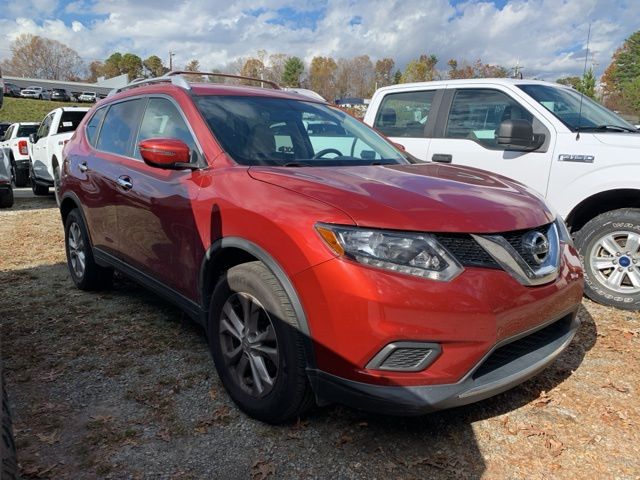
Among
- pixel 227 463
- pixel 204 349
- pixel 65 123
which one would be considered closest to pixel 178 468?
pixel 227 463

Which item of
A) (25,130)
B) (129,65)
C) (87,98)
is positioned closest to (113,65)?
(129,65)

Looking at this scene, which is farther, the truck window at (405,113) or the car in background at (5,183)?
the car in background at (5,183)

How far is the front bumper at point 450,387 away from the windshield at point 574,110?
2922mm

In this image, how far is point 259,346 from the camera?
8.32 feet

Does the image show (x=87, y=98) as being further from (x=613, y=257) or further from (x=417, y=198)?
(x=417, y=198)

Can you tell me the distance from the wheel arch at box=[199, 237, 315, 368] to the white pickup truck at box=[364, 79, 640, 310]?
2.38 m

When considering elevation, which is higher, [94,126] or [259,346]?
[94,126]

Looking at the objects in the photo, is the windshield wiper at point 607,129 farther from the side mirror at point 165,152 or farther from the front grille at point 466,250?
the side mirror at point 165,152

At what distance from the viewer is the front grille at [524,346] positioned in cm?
229

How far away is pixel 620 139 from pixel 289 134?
2909 millimetres

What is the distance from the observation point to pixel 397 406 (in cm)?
212

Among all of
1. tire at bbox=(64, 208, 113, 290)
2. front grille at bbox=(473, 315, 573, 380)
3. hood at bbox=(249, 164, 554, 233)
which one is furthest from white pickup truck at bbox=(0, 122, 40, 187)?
front grille at bbox=(473, 315, 573, 380)

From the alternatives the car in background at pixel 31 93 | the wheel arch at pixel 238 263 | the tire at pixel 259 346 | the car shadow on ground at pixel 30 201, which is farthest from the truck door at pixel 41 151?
the car in background at pixel 31 93

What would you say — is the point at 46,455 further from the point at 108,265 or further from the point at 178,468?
the point at 108,265
